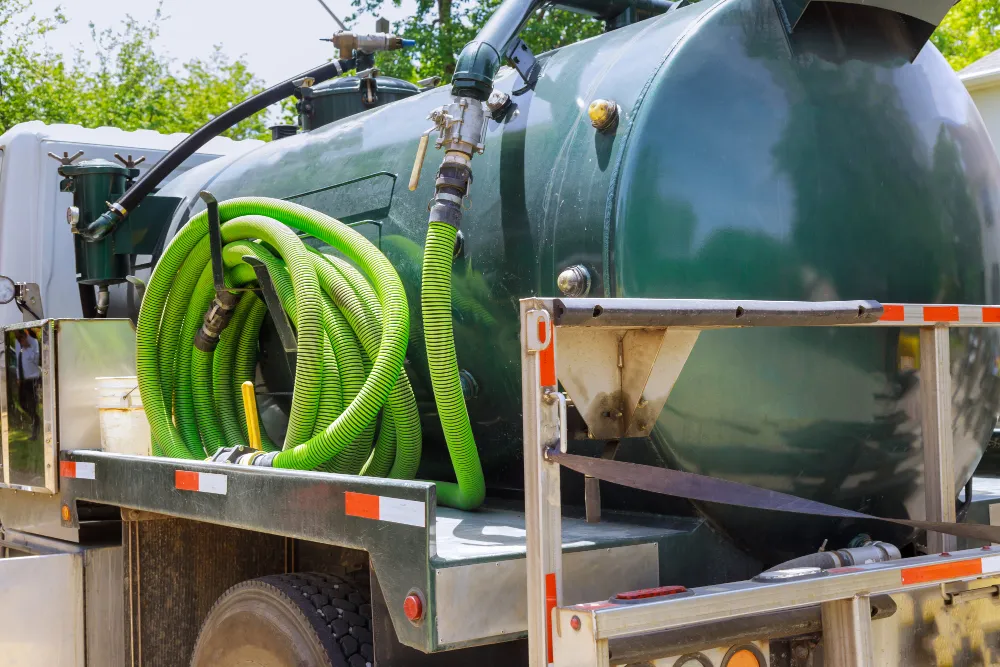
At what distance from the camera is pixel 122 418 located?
3.89 metres

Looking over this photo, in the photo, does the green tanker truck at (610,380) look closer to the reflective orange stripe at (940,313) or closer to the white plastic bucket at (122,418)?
the reflective orange stripe at (940,313)

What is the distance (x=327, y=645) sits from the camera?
2.70 meters

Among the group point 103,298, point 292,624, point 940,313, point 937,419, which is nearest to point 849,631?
point 937,419

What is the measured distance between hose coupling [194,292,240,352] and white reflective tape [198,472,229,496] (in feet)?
2.57

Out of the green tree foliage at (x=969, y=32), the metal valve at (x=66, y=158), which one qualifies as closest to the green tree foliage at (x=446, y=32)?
the green tree foliage at (x=969, y=32)

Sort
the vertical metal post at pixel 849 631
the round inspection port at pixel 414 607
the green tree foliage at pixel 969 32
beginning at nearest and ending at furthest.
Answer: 1. the round inspection port at pixel 414 607
2. the vertical metal post at pixel 849 631
3. the green tree foliage at pixel 969 32

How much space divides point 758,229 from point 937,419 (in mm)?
604

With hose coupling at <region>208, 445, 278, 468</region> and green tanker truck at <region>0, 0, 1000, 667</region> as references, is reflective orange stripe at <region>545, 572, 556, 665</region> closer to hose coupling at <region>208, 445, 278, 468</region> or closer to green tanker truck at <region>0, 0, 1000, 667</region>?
green tanker truck at <region>0, 0, 1000, 667</region>

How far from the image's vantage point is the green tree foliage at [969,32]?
22938 mm

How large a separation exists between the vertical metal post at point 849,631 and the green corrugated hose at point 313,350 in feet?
3.29

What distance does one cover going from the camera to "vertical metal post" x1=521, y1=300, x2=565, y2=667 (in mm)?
2072

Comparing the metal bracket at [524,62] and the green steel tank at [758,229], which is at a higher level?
the metal bracket at [524,62]

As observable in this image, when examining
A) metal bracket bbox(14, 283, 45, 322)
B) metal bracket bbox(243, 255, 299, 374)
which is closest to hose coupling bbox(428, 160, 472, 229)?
metal bracket bbox(243, 255, 299, 374)

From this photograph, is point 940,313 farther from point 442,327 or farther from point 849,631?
point 442,327
